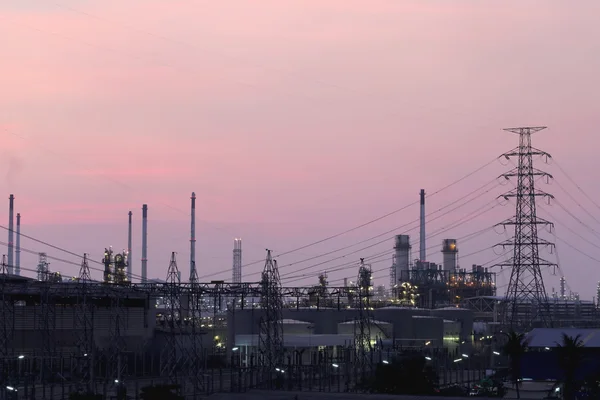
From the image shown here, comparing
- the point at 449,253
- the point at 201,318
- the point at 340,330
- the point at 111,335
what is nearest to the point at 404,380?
the point at 111,335

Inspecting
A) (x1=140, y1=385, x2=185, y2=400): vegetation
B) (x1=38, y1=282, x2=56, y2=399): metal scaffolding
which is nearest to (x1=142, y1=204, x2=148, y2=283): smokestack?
(x1=38, y1=282, x2=56, y2=399): metal scaffolding

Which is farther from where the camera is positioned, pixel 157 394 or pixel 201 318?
pixel 201 318

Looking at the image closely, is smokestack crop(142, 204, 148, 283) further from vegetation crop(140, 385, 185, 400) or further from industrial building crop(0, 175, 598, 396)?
vegetation crop(140, 385, 185, 400)

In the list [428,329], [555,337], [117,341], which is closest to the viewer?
[555,337]

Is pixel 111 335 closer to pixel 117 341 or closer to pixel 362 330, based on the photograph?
pixel 117 341

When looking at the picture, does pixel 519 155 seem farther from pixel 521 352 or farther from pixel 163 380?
pixel 163 380

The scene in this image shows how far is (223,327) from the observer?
95938 mm

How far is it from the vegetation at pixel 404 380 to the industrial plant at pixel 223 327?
11.0 feet

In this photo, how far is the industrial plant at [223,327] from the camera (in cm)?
5012

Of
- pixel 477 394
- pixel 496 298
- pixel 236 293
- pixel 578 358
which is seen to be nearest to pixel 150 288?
pixel 236 293

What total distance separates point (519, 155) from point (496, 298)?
53.0 metres

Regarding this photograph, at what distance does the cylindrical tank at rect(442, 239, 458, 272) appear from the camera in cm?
13275

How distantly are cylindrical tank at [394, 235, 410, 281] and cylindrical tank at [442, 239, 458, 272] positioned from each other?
220 inches

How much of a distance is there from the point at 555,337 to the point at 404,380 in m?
11.5
